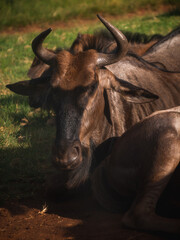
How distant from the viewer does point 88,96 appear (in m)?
3.93

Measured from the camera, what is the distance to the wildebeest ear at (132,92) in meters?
4.29

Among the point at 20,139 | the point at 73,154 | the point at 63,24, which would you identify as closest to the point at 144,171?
the point at 73,154

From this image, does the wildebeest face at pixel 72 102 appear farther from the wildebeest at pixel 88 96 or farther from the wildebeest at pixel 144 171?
the wildebeest at pixel 144 171

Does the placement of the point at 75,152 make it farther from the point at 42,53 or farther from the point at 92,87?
the point at 42,53

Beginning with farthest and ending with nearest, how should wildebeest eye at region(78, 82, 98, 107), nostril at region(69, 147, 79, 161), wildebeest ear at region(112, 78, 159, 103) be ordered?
wildebeest ear at region(112, 78, 159, 103)
wildebeest eye at region(78, 82, 98, 107)
nostril at region(69, 147, 79, 161)

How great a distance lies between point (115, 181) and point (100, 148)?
0.80m

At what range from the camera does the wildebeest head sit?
367 centimetres

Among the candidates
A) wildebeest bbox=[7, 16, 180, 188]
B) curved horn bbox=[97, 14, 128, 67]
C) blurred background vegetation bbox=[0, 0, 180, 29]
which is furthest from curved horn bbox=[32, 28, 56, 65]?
blurred background vegetation bbox=[0, 0, 180, 29]

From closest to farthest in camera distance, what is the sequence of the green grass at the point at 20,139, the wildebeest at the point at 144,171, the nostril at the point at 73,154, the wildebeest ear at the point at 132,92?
1. the wildebeest at the point at 144,171
2. the nostril at the point at 73,154
3. the wildebeest ear at the point at 132,92
4. the green grass at the point at 20,139

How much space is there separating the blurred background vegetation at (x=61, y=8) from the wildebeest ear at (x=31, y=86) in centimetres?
1062

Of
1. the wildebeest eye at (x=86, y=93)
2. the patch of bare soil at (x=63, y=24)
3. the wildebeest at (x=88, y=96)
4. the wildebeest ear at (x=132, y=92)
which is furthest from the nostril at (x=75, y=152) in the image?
the patch of bare soil at (x=63, y=24)

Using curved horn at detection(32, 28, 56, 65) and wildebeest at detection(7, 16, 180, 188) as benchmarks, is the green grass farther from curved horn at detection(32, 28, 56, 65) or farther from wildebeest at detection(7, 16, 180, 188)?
curved horn at detection(32, 28, 56, 65)

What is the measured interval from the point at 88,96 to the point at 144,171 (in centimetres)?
100

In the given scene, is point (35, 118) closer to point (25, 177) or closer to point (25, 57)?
point (25, 177)
